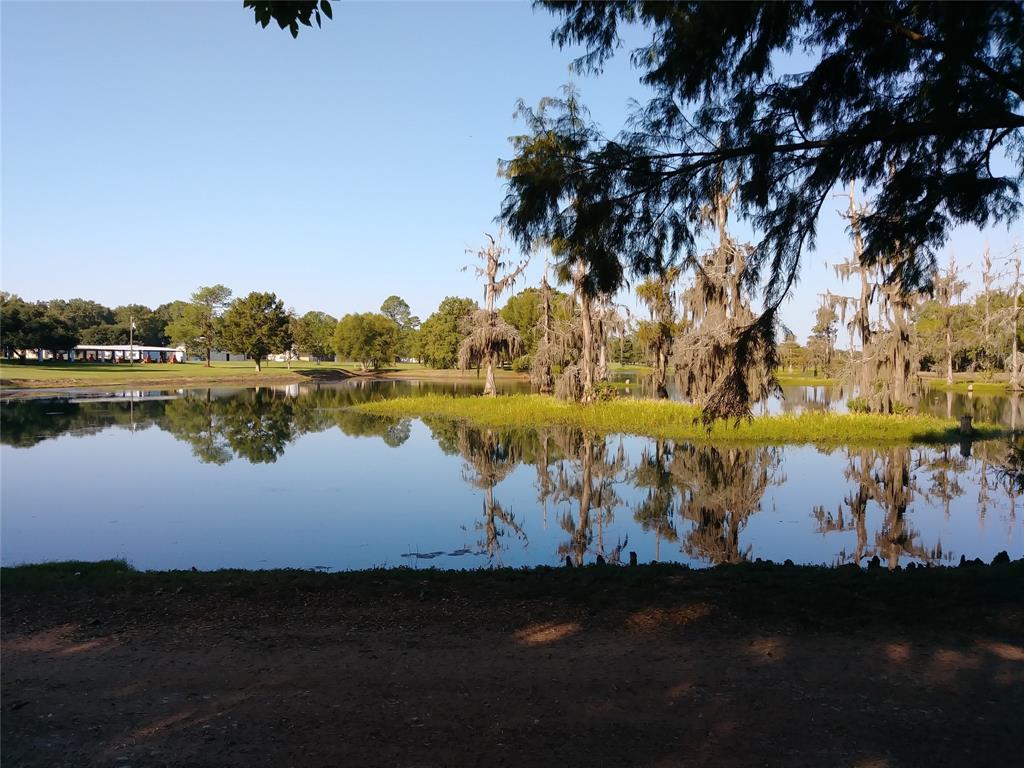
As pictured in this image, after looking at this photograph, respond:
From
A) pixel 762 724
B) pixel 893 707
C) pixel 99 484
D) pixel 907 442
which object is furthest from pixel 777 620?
pixel 907 442

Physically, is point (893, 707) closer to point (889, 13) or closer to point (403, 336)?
point (889, 13)

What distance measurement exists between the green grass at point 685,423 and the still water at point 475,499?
4.92ft

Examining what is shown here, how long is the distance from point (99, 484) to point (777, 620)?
1499 cm

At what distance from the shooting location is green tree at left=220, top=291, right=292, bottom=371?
71375 millimetres

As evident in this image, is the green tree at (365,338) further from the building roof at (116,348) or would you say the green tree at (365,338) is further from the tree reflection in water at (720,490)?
the tree reflection in water at (720,490)

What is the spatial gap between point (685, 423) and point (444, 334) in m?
52.2

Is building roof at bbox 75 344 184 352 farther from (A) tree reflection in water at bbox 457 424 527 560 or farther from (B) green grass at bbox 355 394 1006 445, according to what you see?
(A) tree reflection in water at bbox 457 424 527 560

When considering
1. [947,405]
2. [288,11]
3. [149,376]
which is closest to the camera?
[288,11]

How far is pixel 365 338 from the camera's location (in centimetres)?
8156

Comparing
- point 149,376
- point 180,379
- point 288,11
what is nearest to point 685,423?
point 288,11

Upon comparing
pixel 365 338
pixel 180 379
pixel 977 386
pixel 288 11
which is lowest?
pixel 977 386

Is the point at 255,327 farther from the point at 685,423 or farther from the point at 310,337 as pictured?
the point at 685,423

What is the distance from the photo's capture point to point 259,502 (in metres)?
13.9

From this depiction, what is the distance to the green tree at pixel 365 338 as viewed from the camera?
268 feet
